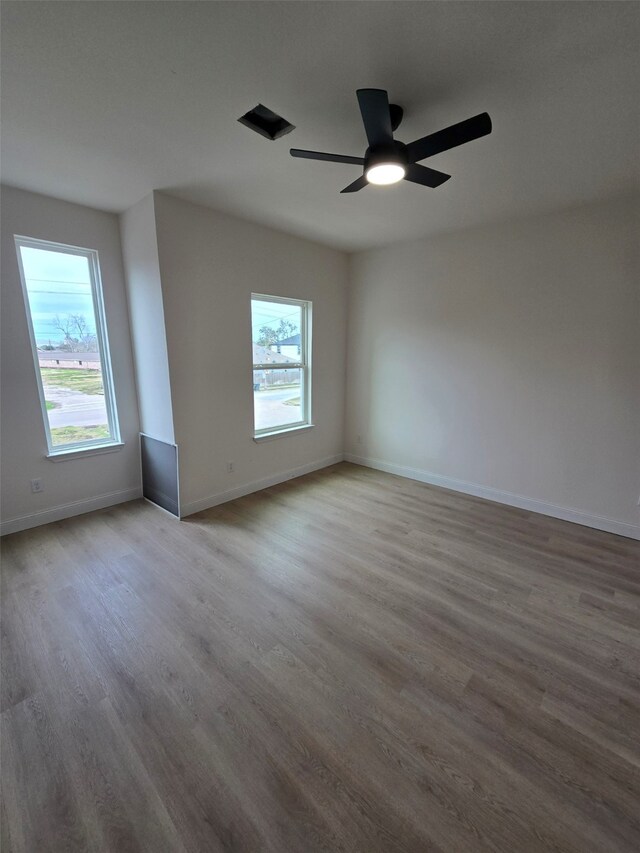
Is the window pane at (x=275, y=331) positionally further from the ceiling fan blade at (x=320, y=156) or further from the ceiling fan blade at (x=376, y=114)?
the ceiling fan blade at (x=376, y=114)

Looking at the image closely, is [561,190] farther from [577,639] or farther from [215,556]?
[215,556]

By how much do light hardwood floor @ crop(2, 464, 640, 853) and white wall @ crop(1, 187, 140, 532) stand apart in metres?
0.44

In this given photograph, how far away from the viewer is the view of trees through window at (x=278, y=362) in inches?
151

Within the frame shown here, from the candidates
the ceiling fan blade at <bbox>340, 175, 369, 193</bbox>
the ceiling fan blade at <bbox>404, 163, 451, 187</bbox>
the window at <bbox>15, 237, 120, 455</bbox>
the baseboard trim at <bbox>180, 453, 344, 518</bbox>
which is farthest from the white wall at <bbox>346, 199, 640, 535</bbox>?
the window at <bbox>15, 237, 120, 455</bbox>

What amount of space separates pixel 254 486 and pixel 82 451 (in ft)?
5.45

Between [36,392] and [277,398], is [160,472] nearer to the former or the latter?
[36,392]

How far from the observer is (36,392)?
9.71ft

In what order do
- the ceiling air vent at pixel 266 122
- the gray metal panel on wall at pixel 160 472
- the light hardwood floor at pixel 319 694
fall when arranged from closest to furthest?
the light hardwood floor at pixel 319 694 → the ceiling air vent at pixel 266 122 → the gray metal panel on wall at pixel 160 472

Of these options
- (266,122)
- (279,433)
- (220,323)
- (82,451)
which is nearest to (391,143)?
(266,122)

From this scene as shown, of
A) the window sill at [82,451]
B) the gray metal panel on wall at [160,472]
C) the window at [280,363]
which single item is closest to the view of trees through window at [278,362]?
the window at [280,363]

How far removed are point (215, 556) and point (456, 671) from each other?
69.0 inches

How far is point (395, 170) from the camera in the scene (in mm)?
1802

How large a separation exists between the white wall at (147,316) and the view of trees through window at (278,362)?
0.96 m

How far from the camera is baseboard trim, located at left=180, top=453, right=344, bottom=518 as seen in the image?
132 inches
